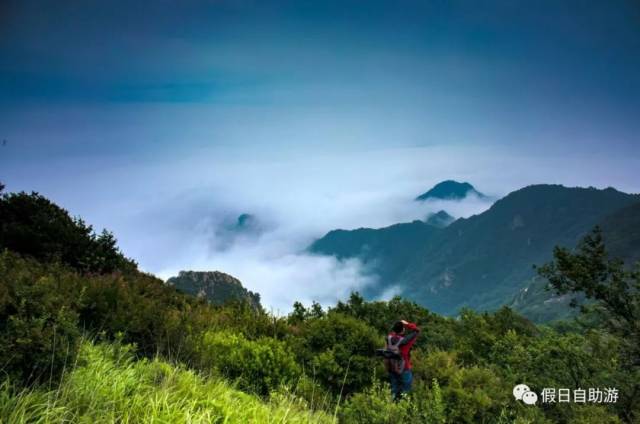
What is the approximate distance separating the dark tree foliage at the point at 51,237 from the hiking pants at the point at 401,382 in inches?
405

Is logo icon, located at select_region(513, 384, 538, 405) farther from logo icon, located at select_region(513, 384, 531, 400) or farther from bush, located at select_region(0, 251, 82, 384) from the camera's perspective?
bush, located at select_region(0, 251, 82, 384)

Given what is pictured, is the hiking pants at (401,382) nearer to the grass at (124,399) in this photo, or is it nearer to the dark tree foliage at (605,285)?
the grass at (124,399)

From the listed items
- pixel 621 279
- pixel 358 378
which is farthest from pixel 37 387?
pixel 621 279

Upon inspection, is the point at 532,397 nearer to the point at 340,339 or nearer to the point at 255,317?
the point at 340,339

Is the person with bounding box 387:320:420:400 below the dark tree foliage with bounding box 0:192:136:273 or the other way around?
below

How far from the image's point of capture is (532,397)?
959 cm

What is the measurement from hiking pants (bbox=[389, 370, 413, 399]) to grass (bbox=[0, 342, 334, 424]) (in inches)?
151

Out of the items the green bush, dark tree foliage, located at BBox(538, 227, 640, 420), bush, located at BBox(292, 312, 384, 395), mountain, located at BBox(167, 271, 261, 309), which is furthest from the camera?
mountain, located at BBox(167, 271, 261, 309)

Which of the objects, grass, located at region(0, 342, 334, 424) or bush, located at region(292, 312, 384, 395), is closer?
grass, located at region(0, 342, 334, 424)

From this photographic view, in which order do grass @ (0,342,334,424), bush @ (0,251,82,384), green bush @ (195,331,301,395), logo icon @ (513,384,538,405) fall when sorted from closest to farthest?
grass @ (0,342,334,424)
bush @ (0,251,82,384)
green bush @ (195,331,301,395)
logo icon @ (513,384,538,405)

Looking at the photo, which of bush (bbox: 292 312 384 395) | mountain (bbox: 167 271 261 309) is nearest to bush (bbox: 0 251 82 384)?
bush (bbox: 292 312 384 395)

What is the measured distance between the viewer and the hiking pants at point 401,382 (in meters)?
10.0

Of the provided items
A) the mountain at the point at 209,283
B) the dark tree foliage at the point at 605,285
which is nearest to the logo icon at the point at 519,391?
the dark tree foliage at the point at 605,285

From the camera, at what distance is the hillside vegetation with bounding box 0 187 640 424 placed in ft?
15.5
